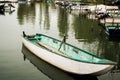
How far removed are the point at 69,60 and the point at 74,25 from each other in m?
39.6

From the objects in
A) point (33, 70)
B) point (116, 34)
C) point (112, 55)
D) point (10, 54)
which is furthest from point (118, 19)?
point (33, 70)

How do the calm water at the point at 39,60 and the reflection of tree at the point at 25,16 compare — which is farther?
the reflection of tree at the point at 25,16

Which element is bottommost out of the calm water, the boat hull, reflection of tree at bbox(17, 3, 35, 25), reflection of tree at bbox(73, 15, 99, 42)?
reflection of tree at bbox(17, 3, 35, 25)

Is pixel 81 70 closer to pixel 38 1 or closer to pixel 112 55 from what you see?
pixel 112 55

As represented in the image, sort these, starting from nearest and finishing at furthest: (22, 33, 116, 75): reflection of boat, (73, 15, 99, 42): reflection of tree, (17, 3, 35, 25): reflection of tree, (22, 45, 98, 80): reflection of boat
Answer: (22, 33, 116, 75): reflection of boat < (22, 45, 98, 80): reflection of boat < (73, 15, 99, 42): reflection of tree < (17, 3, 35, 25): reflection of tree

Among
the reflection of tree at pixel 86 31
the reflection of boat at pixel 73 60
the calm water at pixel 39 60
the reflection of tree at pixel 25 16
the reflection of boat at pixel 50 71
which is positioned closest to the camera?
the reflection of boat at pixel 73 60

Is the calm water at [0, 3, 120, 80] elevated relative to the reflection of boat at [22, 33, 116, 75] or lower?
lower

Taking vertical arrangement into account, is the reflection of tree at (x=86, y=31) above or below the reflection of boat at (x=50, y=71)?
below

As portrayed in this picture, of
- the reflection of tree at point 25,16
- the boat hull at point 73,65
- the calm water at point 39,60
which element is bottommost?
the reflection of tree at point 25,16

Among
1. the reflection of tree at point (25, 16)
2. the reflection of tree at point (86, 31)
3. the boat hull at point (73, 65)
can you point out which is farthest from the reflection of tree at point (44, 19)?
the boat hull at point (73, 65)

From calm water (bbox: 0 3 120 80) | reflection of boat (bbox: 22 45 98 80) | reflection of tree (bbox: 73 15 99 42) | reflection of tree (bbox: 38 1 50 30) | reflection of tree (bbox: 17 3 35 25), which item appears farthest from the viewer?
reflection of tree (bbox: 17 3 35 25)

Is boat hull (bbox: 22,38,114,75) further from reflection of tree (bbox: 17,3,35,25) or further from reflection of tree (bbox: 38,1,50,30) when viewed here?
reflection of tree (bbox: 17,3,35,25)

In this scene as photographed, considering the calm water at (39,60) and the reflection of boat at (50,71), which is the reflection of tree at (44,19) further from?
the reflection of boat at (50,71)

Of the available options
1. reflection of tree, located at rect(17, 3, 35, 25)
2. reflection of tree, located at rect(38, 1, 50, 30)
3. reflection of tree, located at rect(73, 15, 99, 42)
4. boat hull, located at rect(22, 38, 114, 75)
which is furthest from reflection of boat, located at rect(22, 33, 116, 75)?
reflection of tree, located at rect(17, 3, 35, 25)
